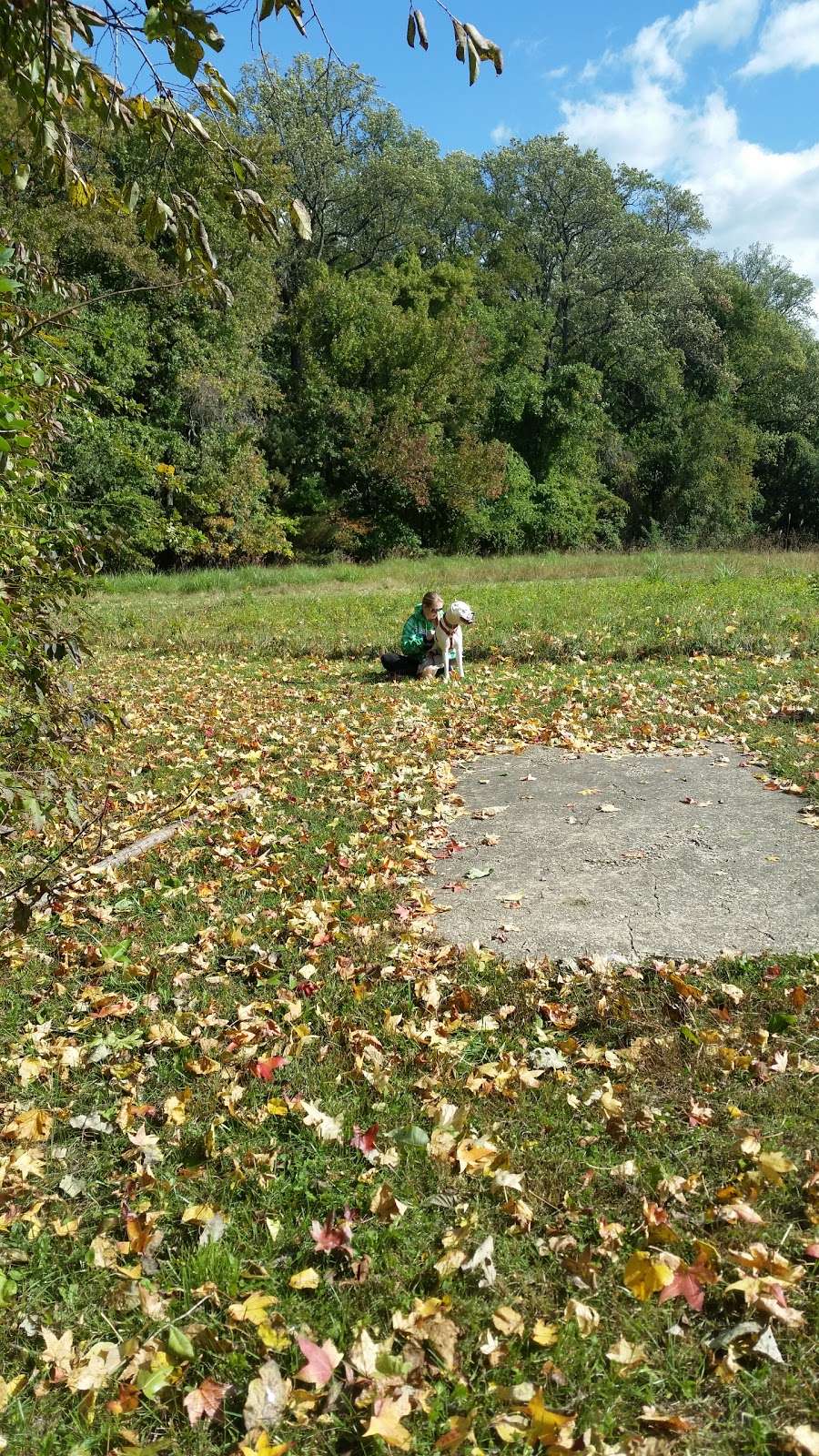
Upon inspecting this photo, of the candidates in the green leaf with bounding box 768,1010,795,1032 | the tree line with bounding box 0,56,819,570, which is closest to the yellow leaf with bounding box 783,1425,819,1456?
the green leaf with bounding box 768,1010,795,1032

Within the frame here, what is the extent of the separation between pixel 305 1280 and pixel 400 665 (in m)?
9.12

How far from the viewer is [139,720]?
9312 mm

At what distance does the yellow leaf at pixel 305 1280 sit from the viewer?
267 centimetres

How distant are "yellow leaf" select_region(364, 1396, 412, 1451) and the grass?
2 centimetres

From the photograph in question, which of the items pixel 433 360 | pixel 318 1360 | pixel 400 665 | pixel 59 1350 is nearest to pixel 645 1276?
pixel 318 1360

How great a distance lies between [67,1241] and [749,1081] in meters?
2.48

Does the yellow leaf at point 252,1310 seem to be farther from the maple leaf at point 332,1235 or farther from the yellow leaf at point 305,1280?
the maple leaf at point 332,1235

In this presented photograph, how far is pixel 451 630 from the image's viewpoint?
1059 cm

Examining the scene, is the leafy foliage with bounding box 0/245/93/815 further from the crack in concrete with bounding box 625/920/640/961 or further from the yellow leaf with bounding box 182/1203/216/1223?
the crack in concrete with bounding box 625/920/640/961

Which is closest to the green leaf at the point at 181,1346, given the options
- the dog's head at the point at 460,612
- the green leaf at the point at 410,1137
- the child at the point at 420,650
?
the green leaf at the point at 410,1137

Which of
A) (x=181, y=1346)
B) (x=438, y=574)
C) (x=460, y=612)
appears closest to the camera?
(x=181, y=1346)

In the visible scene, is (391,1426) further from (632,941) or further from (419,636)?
(419,636)

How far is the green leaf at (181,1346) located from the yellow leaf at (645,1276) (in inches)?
48.9

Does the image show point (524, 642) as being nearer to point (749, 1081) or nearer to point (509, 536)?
point (749, 1081)
